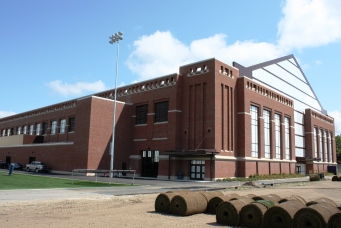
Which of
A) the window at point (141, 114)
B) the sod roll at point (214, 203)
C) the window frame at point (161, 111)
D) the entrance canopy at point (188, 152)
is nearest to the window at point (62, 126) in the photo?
the window at point (141, 114)

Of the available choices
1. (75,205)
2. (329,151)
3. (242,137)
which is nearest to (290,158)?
(242,137)

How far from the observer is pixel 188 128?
1585 inches

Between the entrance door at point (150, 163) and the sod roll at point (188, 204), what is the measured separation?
98.5 feet

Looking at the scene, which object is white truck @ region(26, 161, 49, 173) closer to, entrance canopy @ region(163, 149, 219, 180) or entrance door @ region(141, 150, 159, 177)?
entrance door @ region(141, 150, 159, 177)

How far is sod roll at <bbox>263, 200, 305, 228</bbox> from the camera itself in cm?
959

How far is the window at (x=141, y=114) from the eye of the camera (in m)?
46.2

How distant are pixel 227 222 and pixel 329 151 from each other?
225ft

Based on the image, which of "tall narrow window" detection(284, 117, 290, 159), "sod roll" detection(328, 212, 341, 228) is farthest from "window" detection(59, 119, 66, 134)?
"sod roll" detection(328, 212, 341, 228)

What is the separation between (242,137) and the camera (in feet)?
134

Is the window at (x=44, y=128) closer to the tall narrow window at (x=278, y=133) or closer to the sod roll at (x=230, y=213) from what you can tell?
the tall narrow window at (x=278, y=133)

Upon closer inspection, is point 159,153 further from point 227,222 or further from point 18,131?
point 18,131

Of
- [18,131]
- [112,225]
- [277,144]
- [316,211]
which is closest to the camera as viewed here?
[316,211]

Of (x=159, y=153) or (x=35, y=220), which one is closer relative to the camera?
(x=35, y=220)

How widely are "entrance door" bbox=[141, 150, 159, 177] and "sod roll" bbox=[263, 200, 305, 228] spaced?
33.1 meters
